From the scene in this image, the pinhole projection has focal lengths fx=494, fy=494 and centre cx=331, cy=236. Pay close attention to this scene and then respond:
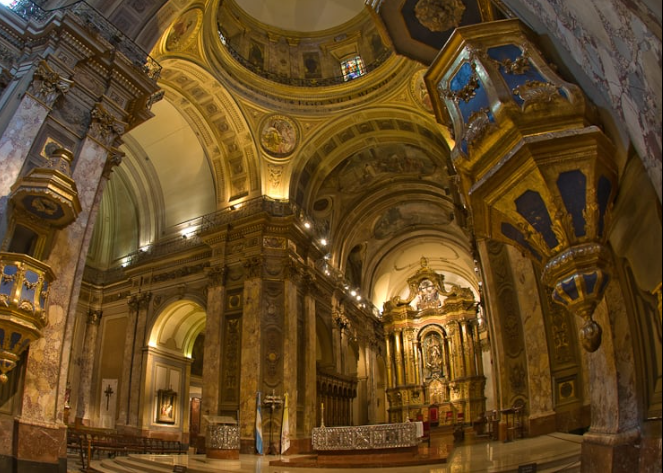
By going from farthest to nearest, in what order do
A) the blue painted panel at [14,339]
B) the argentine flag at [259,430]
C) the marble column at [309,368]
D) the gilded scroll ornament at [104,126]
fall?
the marble column at [309,368] → the argentine flag at [259,430] → the gilded scroll ornament at [104,126] → the blue painted panel at [14,339]

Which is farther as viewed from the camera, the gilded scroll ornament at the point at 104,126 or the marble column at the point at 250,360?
the marble column at the point at 250,360

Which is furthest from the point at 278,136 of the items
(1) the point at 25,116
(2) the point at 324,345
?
(1) the point at 25,116

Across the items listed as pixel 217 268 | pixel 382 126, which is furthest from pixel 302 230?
pixel 382 126

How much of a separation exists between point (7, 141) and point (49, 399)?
3518 mm

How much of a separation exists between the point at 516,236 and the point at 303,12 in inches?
566

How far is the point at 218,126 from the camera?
52.6 ft

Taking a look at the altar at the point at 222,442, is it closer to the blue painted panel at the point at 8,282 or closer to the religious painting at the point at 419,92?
the blue painted panel at the point at 8,282

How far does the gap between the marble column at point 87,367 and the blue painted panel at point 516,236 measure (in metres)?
14.7

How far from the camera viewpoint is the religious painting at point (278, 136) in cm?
1627

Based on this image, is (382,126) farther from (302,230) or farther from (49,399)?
(49,399)

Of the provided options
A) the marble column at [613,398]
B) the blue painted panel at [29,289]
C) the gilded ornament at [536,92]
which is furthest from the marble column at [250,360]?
the gilded ornament at [536,92]

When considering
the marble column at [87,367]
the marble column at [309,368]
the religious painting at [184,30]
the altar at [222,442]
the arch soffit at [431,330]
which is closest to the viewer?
the altar at [222,442]

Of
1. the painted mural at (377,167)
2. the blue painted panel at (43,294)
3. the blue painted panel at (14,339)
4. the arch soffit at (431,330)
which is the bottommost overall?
the blue painted panel at (14,339)

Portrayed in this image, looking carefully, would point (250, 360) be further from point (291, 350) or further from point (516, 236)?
point (516, 236)
